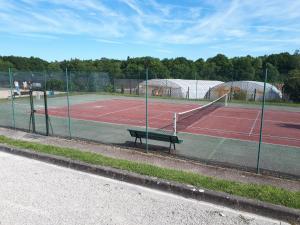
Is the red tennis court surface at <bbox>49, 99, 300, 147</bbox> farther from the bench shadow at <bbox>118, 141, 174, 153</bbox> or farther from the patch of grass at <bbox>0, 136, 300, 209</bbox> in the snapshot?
the patch of grass at <bbox>0, 136, 300, 209</bbox>

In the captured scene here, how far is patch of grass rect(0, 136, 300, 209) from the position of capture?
231 inches

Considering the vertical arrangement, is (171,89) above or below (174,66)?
below

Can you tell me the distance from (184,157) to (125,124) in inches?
271

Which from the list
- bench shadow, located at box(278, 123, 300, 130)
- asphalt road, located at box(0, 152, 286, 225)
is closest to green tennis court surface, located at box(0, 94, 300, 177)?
bench shadow, located at box(278, 123, 300, 130)

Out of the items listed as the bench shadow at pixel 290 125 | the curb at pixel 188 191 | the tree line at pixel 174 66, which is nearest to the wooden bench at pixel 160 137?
the curb at pixel 188 191

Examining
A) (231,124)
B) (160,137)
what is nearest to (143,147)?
(160,137)

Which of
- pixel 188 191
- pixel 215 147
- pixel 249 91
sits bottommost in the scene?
pixel 215 147

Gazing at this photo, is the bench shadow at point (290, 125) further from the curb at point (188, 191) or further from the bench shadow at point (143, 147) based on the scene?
the curb at point (188, 191)

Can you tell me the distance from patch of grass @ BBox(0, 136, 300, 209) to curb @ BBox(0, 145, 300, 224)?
0.57 feet

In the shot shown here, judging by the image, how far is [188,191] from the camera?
632 cm

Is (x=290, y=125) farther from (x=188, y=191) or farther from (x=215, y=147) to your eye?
(x=188, y=191)

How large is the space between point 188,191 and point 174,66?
67.5 metres

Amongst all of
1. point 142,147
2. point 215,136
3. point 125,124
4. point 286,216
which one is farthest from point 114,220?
point 125,124

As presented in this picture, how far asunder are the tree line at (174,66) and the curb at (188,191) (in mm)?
32270
